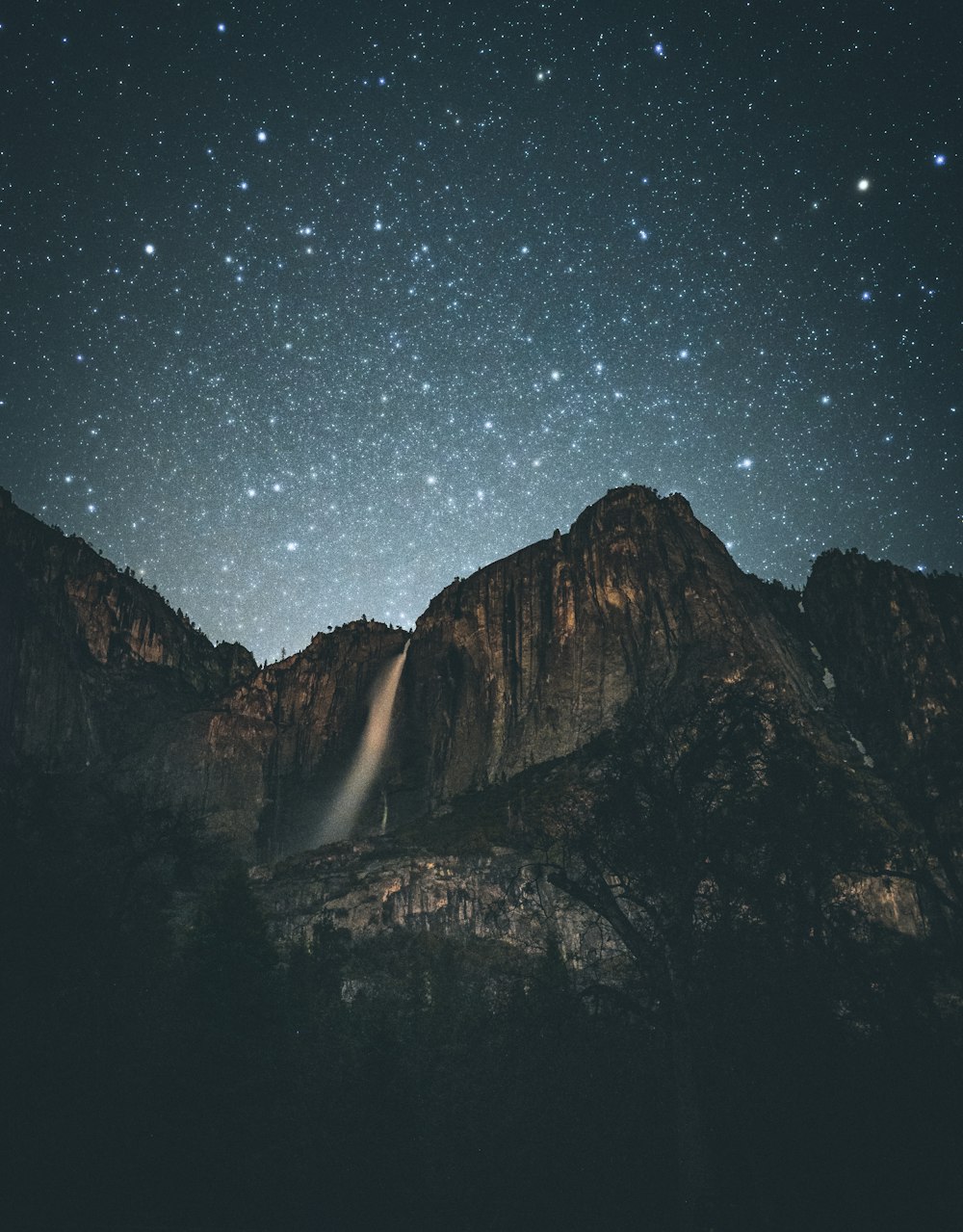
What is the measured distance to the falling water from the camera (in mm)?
138375

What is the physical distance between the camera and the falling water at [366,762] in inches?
5448

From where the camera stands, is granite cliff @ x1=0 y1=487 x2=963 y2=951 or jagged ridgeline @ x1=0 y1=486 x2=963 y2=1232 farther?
granite cliff @ x1=0 y1=487 x2=963 y2=951

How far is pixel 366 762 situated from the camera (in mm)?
147625

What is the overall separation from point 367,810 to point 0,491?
87843 millimetres

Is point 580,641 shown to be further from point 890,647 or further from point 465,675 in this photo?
point 890,647

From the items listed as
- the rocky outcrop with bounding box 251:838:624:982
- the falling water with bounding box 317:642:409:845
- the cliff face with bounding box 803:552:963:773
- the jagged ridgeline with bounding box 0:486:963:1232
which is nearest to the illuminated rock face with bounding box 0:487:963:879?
the cliff face with bounding box 803:552:963:773

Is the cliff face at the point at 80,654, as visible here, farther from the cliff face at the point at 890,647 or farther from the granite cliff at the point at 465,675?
the cliff face at the point at 890,647

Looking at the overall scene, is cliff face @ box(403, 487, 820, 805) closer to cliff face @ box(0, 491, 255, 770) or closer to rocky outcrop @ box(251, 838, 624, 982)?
rocky outcrop @ box(251, 838, 624, 982)

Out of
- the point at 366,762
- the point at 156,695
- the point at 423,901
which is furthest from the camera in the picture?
the point at 156,695

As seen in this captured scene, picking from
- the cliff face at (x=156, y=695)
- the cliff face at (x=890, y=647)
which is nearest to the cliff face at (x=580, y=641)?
the cliff face at (x=890, y=647)

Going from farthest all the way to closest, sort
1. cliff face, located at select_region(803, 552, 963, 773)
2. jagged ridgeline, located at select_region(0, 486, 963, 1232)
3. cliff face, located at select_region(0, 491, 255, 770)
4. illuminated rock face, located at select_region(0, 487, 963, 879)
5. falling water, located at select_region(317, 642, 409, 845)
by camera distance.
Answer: falling water, located at select_region(317, 642, 409, 845), cliff face, located at select_region(803, 552, 963, 773), illuminated rock face, located at select_region(0, 487, 963, 879), cliff face, located at select_region(0, 491, 255, 770), jagged ridgeline, located at select_region(0, 486, 963, 1232)

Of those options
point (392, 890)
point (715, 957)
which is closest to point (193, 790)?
point (392, 890)

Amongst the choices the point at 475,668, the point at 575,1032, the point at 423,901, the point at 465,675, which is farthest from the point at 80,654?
the point at 575,1032

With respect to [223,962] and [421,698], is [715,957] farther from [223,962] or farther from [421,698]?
[421,698]
